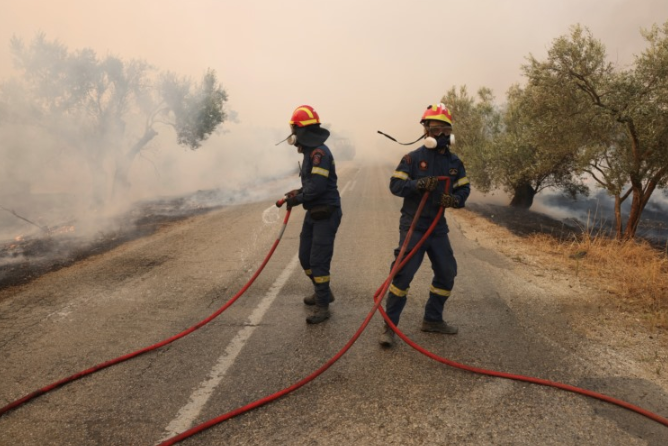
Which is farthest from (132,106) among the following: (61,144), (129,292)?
(129,292)

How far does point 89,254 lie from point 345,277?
4.30 meters

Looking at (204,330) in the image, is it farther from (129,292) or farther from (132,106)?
(132,106)

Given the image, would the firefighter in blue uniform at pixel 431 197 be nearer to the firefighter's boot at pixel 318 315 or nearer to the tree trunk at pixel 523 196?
the firefighter's boot at pixel 318 315

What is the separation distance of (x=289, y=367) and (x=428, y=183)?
182 cm

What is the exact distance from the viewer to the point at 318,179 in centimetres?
384

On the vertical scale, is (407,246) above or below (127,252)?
above

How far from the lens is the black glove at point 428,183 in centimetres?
326

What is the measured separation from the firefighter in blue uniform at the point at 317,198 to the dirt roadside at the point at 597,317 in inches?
93.7

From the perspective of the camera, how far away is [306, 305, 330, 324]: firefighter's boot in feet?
12.6

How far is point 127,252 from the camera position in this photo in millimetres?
6551

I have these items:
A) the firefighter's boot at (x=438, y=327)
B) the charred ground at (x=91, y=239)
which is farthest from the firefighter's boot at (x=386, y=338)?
the charred ground at (x=91, y=239)

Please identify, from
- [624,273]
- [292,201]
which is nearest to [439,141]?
[292,201]

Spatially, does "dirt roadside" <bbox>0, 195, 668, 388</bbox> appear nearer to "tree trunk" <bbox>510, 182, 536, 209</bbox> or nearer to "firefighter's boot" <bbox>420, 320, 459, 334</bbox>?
"firefighter's boot" <bbox>420, 320, 459, 334</bbox>

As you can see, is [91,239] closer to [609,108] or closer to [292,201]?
[292,201]
